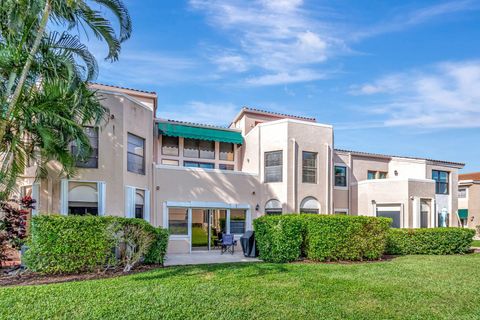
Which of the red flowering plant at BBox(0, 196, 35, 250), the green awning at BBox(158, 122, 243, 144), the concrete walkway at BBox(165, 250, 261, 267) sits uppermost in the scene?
the green awning at BBox(158, 122, 243, 144)

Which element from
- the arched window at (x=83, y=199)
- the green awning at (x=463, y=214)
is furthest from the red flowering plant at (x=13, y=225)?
the green awning at (x=463, y=214)

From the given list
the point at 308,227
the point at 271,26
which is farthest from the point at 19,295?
the point at 271,26

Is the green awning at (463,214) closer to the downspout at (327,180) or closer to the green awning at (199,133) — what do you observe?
the downspout at (327,180)

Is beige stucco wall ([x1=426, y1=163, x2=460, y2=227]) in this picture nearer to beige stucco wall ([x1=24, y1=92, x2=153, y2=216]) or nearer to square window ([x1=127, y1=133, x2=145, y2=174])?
square window ([x1=127, y1=133, x2=145, y2=174])

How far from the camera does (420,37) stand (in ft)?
58.2

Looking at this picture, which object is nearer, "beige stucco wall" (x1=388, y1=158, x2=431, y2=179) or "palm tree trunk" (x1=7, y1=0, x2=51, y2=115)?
"palm tree trunk" (x1=7, y1=0, x2=51, y2=115)

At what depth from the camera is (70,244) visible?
12.5 m

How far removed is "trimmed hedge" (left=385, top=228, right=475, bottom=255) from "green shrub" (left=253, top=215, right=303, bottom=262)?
23.4 ft

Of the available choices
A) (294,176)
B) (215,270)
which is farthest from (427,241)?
(215,270)

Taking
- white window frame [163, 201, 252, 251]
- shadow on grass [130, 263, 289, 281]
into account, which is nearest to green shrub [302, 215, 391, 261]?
shadow on grass [130, 263, 289, 281]

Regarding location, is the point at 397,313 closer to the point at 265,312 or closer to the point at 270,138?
the point at 265,312

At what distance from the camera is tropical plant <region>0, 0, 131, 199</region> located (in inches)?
422

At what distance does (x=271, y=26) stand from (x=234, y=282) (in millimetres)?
12070

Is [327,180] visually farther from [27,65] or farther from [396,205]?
[27,65]
